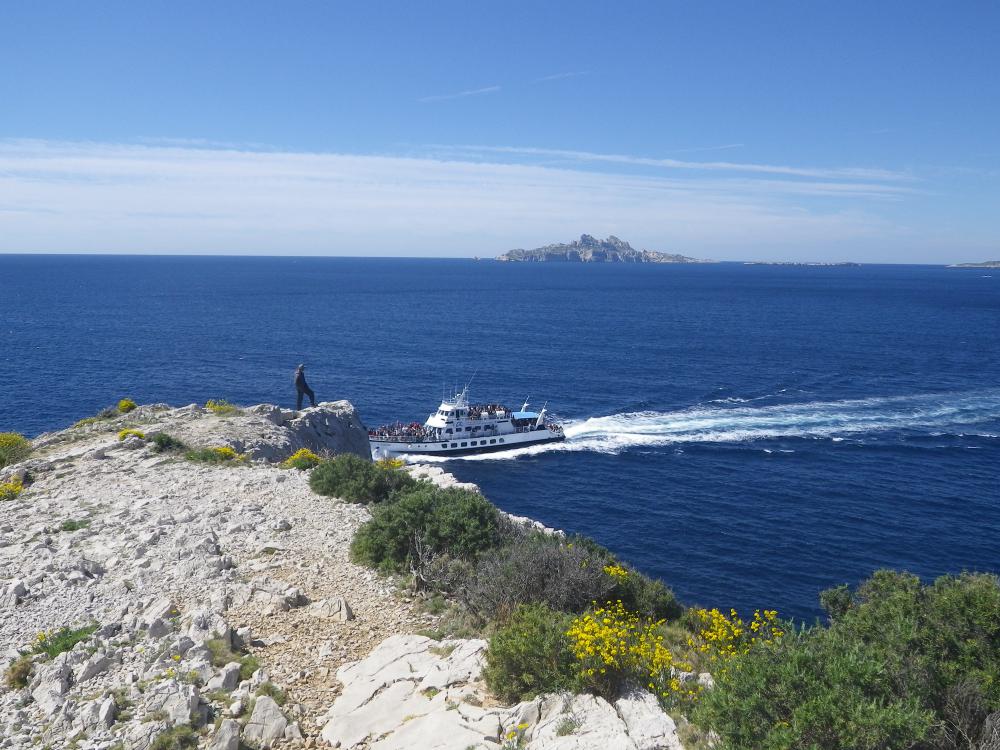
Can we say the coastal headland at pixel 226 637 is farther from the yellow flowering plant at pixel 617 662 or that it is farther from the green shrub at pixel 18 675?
the yellow flowering plant at pixel 617 662

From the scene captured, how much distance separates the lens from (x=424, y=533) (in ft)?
54.5

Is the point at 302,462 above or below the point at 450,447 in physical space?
above

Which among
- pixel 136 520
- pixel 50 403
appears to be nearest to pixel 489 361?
pixel 50 403

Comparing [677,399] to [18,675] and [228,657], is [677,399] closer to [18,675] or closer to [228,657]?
[228,657]

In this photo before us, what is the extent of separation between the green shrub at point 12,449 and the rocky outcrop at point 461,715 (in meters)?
22.2

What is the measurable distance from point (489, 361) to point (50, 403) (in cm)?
4959

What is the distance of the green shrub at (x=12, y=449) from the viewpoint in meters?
26.8

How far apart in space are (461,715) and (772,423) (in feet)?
196

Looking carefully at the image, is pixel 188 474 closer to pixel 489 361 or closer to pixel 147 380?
pixel 147 380

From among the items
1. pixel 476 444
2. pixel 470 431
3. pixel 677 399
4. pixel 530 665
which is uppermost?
pixel 530 665

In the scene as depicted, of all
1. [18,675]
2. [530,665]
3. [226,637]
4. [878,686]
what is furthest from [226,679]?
[878,686]

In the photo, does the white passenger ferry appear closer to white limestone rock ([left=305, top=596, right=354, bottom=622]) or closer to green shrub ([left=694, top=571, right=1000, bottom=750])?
white limestone rock ([left=305, top=596, right=354, bottom=622])

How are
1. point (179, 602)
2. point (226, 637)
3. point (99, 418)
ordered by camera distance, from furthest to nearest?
1. point (99, 418)
2. point (179, 602)
3. point (226, 637)

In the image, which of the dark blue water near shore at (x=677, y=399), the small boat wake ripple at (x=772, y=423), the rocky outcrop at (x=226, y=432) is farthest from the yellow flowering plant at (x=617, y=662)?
the small boat wake ripple at (x=772, y=423)
